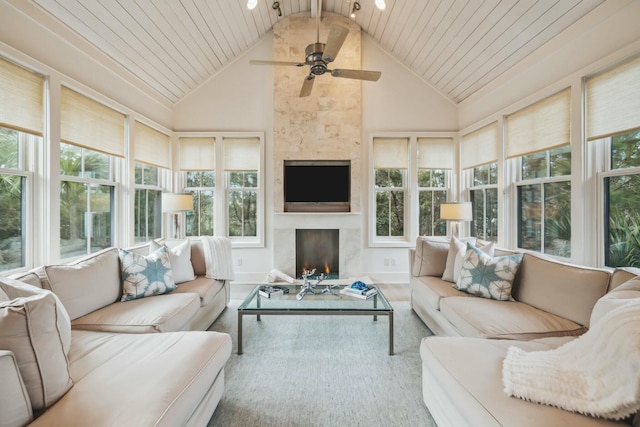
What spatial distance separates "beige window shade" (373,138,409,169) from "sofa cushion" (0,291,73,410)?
14.3 ft

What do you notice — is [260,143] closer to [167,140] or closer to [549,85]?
[167,140]

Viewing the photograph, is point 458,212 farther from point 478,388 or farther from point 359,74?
point 478,388

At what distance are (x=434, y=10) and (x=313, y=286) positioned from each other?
11.5 ft

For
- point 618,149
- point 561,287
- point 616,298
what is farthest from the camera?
point 618,149

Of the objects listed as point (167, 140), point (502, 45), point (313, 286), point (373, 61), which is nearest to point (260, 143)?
point (167, 140)

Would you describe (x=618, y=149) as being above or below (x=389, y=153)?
below

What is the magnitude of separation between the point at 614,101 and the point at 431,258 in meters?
2.01

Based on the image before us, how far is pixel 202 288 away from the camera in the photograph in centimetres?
285

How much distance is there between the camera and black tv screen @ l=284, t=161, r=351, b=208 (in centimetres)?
481

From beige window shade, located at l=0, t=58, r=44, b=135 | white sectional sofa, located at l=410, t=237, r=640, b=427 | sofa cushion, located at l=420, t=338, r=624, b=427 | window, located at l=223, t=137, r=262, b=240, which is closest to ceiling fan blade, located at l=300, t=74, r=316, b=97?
window, located at l=223, t=137, r=262, b=240

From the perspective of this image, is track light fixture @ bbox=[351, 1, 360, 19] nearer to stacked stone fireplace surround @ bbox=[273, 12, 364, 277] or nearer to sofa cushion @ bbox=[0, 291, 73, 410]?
stacked stone fireplace surround @ bbox=[273, 12, 364, 277]

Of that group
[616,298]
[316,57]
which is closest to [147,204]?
[316,57]

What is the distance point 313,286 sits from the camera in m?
3.22

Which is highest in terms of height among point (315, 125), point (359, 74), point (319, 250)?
point (359, 74)
